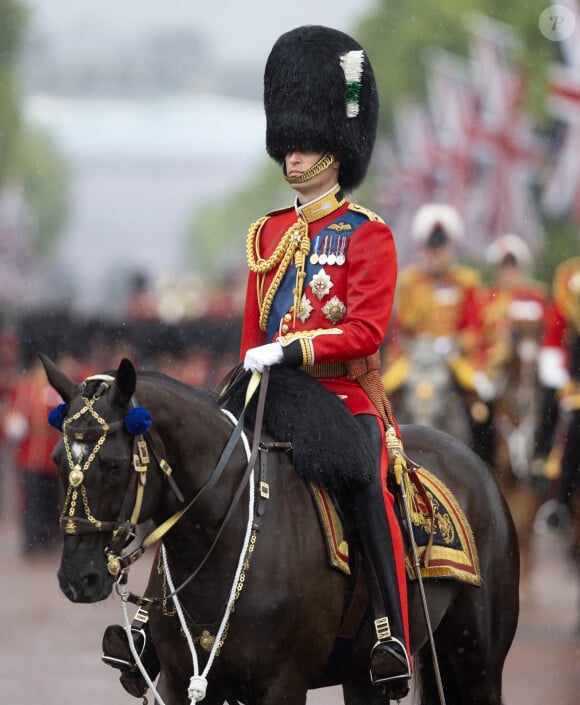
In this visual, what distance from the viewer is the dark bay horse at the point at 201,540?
212 inches

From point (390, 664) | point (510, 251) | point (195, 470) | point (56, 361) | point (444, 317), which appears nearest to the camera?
point (195, 470)

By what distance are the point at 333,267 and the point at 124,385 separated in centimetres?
111

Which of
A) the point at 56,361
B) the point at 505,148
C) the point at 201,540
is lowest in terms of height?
the point at 201,540

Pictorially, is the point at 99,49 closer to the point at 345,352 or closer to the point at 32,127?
the point at 32,127

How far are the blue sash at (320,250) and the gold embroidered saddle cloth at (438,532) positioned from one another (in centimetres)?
76

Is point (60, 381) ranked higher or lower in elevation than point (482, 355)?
lower

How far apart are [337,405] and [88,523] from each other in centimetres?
114

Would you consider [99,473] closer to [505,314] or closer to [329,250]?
[329,250]

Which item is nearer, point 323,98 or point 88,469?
point 88,469

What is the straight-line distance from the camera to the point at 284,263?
6.36 metres

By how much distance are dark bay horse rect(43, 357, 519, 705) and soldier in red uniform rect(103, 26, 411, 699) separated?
0.57 feet

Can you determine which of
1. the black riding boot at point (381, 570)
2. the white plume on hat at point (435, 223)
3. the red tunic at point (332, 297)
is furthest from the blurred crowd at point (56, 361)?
the black riding boot at point (381, 570)

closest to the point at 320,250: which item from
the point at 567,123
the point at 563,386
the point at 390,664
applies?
the point at 390,664

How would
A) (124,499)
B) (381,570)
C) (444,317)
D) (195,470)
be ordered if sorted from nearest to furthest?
(124,499) < (195,470) < (381,570) < (444,317)
